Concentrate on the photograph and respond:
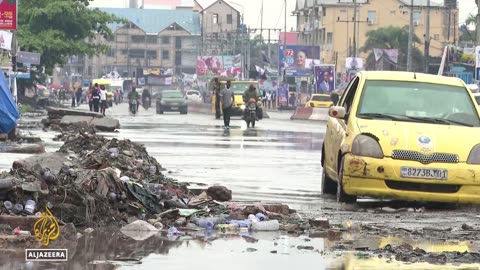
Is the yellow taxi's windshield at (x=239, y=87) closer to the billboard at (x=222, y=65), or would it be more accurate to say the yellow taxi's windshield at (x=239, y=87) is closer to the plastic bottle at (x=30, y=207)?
the plastic bottle at (x=30, y=207)

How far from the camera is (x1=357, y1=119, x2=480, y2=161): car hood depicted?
1334 centimetres

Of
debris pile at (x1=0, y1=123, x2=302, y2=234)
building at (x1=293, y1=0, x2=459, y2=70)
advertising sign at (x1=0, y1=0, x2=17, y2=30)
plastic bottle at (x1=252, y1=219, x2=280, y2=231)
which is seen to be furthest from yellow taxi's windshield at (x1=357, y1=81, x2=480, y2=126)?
building at (x1=293, y1=0, x2=459, y2=70)

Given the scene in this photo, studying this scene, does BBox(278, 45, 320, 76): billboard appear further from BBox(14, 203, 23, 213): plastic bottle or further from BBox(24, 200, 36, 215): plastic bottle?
BBox(14, 203, 23, 213): plastic bottle

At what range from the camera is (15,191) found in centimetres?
1083

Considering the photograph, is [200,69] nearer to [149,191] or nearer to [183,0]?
[183,0]

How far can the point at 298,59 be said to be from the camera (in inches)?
4614

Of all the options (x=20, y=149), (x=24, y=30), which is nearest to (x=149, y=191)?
(x=20, y=149)

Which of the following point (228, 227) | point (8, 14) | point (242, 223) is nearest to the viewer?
point (228, 227)

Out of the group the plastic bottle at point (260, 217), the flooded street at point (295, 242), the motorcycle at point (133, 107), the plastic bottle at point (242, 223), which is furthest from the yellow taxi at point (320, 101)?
the plastic bottle at point (242, 223)

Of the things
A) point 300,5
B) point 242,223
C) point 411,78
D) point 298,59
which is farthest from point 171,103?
point 300,5

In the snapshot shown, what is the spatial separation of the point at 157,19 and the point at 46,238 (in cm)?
17210

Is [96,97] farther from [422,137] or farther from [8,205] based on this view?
[8,205]

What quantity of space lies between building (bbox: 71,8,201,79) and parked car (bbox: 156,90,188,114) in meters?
105

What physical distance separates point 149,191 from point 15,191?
5.33 ft
